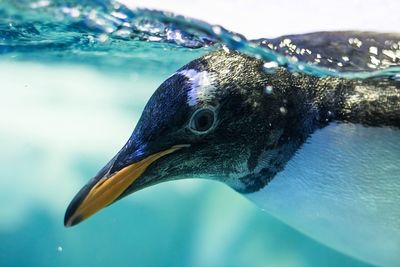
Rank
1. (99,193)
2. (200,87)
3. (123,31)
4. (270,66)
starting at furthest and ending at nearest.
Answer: (123,31), (270,66), (200,87), (99,193)

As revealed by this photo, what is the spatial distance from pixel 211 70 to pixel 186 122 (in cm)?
23

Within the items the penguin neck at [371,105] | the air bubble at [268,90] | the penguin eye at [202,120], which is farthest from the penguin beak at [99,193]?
the penguin neck at [371,105]

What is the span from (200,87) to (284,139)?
437mm

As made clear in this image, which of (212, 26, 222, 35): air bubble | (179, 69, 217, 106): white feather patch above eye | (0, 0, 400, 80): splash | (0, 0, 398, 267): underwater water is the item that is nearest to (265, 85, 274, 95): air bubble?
(0, 0, 400, 80): splash

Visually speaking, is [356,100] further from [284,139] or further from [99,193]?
[99,193]

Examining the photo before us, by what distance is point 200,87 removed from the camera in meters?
1.94

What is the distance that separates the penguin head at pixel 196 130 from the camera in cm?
189

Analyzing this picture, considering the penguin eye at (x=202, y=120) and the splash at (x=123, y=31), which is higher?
the splash at (x=123, y=31)

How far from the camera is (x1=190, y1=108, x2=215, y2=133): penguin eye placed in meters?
1.96

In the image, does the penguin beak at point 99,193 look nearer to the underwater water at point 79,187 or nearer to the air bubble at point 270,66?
the air bubble at point 270,66

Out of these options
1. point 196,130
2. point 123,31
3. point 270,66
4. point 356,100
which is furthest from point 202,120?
point 123,31

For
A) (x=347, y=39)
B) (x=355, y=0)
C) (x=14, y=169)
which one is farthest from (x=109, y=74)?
(x=347, y=39)

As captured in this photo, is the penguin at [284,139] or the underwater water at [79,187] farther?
the underwater water at [79,187]

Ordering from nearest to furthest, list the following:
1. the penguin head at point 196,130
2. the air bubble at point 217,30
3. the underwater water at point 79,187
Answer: the penguin head at point 196,130 → the air bubble at point 217,30 → the underwater water at point 79,187
